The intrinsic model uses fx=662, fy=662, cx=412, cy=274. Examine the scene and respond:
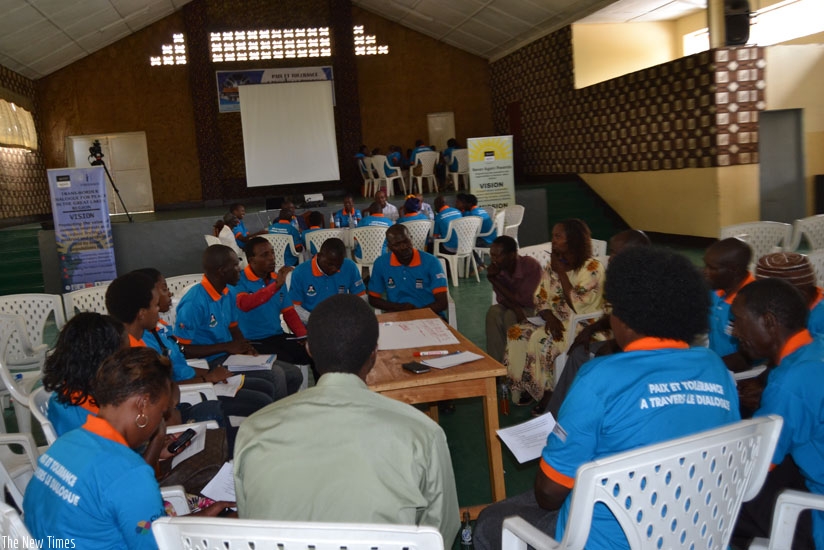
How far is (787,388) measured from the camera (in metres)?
1.75

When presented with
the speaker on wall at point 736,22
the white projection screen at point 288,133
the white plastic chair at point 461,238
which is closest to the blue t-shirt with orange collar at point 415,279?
the white plastic chair at point 461,238

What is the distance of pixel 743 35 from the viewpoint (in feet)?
30.3

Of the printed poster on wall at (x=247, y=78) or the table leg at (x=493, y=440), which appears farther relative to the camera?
the printed poster on wall at (x=247, y=78)

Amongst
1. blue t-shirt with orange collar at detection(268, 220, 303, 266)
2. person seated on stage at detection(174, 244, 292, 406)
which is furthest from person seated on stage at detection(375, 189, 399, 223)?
person seated on stage at detection(174, 244, 292, 406)

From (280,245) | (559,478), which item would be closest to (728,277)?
(559,478)

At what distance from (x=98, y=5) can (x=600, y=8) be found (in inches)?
351

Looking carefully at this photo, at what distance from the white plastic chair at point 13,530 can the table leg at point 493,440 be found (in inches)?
73.1

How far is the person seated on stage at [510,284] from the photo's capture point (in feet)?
14.1

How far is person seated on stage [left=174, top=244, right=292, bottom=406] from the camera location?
3.64 m

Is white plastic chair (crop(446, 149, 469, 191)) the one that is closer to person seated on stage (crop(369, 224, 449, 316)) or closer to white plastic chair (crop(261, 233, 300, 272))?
white plastic chair (crop(261, 233, 300, 272))

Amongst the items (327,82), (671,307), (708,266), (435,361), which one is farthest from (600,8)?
(671,307)

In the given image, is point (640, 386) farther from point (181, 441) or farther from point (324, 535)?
point (181, 441)

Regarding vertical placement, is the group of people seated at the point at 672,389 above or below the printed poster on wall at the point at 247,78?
below

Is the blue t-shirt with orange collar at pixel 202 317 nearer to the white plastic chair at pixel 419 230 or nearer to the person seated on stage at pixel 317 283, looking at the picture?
the person seated on stage at pixel 317 283
